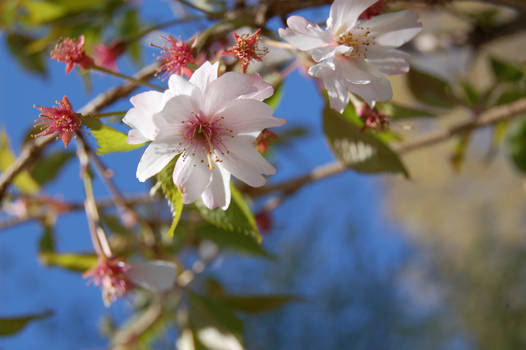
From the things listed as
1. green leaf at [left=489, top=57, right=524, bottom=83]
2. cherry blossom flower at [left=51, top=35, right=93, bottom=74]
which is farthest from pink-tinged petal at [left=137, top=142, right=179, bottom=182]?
green leaf at [left=489, top=57, right=524, bottom=83]

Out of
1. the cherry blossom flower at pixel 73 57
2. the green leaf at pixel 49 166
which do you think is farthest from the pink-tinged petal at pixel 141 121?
the green leaf at pixel 49 166

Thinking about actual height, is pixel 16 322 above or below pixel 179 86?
below

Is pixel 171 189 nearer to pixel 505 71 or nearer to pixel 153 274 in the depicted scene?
pixel 153 274

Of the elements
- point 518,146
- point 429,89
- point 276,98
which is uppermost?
point 276,98

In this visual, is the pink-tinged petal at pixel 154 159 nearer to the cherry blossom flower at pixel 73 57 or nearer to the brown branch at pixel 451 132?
the cherry blossom flower at pixel 73 57

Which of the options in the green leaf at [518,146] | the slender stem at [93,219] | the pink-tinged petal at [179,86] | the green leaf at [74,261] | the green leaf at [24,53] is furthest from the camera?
the green leaf at [24,53]

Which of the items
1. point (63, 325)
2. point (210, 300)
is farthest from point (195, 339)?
point (63, 325)

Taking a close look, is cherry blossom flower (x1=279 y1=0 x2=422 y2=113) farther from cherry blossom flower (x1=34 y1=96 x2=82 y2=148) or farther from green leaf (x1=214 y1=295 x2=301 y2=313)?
green leaf (x1=214 y1=295 x2=301 y2=313)

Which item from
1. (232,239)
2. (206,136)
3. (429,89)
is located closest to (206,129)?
(206,136)
